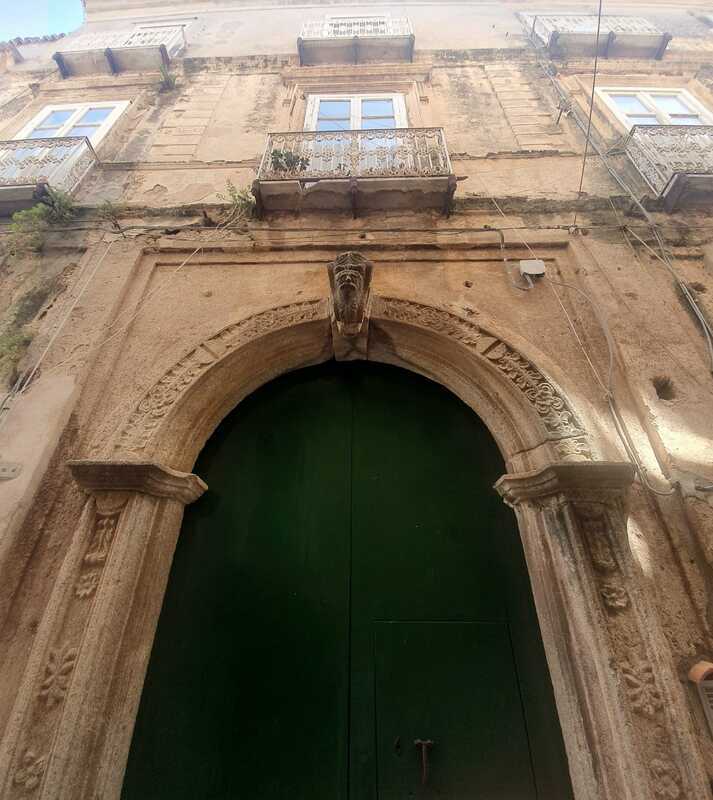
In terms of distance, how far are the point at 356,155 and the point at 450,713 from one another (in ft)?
17.0

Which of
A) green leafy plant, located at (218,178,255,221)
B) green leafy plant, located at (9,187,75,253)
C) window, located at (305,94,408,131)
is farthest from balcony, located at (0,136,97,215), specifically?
window, located at (305,94,408,131)

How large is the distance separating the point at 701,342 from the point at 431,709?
3.29m

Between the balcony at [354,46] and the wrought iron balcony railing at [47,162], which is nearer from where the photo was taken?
the wrought iron balcony railing at [47,162]

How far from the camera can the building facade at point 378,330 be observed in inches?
80.4

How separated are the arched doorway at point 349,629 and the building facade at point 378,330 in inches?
10.2

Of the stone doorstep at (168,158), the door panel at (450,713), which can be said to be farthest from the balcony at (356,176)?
the door panel at (450,713)

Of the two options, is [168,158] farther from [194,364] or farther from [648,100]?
[648,100]

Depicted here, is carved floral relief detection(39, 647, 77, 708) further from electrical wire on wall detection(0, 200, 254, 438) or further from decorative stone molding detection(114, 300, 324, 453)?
electrical wire on wall detection(0, 200, 254, 438)

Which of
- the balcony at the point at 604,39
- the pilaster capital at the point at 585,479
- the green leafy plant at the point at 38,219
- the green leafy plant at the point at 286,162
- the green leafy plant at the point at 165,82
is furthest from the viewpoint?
the balcony at the point at 604,39

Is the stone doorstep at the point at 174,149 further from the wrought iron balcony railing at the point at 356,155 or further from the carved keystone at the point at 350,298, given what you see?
the carved keystone at the point at 350,298

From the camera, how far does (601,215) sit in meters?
4.25

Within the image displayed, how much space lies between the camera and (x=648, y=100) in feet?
20.8

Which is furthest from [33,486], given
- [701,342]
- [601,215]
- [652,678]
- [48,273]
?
[601,215]

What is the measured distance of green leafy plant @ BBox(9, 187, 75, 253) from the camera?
4.12 m
